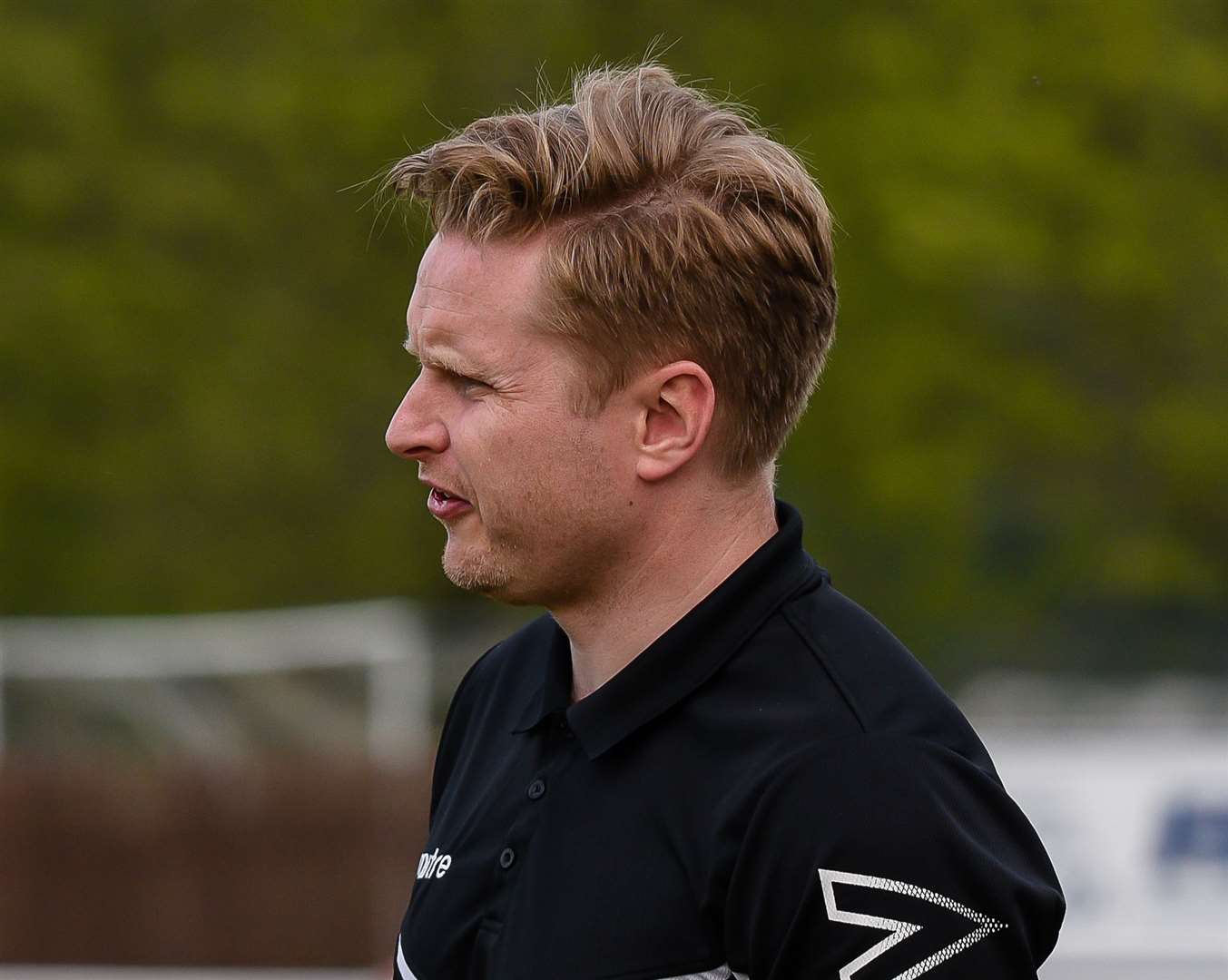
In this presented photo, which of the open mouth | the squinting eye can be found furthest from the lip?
the squinting eye

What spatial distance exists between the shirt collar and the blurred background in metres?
12.0

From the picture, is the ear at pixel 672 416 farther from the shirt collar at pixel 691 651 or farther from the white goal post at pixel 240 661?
the white goal post at pixel 240 661

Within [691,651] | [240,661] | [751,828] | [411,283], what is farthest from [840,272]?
[751,828]

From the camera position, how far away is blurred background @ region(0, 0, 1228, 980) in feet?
52.0

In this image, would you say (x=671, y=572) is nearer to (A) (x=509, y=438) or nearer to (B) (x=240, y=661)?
(A) (x=509, y=438)

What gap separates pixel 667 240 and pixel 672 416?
21 cm

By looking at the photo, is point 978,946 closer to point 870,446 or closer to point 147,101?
point 870,446

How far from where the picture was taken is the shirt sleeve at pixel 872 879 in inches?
78.7

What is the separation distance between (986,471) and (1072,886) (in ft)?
24.4

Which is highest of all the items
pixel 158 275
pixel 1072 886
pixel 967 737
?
pixel 158 275

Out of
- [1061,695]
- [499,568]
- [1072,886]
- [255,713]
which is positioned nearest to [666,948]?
[499,568]

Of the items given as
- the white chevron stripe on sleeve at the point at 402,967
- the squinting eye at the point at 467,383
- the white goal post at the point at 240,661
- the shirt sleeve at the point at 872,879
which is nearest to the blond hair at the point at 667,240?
the squinting eye at the point at 467,383

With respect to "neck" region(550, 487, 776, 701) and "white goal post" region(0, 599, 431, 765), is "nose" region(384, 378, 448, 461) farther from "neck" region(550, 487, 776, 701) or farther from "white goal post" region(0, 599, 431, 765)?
"white goal post" region(0, 599, 431, 765)

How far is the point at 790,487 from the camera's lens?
16.1 metres
